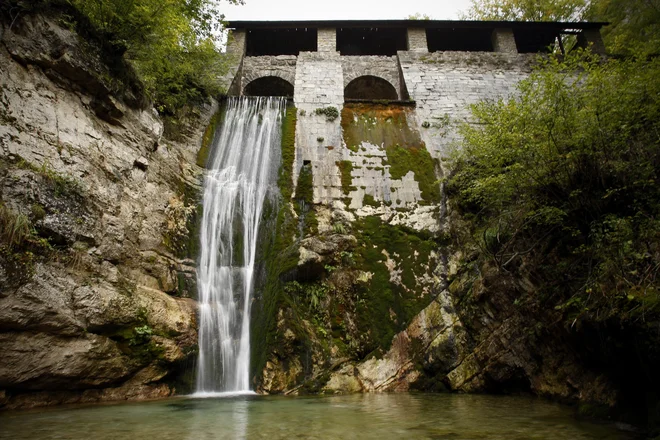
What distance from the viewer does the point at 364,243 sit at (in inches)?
307

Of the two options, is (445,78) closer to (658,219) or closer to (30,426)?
(658,219)

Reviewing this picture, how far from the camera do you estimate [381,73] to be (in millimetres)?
14227

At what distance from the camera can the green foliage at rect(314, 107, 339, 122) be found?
1069cm

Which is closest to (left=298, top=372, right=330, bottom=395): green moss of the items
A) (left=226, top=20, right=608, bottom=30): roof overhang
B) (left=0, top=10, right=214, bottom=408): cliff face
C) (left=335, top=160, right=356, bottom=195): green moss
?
(left=0, top=10, right=214, bottom=408): cliff face

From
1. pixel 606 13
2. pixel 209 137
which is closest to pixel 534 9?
pixel 606 13

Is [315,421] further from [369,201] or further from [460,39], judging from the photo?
[460,39]

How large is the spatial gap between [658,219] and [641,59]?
8.74 ft

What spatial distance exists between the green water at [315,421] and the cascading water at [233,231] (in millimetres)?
1507

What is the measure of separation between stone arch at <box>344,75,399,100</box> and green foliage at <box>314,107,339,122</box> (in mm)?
4293

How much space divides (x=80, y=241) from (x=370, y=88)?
12727mm

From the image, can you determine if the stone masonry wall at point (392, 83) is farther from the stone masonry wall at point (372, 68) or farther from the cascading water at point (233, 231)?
the cascading water at point (233, 231)

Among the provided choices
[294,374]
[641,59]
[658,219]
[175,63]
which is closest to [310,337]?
[294,374]

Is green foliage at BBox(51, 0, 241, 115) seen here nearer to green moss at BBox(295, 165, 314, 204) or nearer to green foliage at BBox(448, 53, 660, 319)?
green moss at BBox(295, 165, 314, 204)

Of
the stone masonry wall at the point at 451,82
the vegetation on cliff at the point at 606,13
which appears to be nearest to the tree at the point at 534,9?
the vegetation on cliff at the point at 606,13
